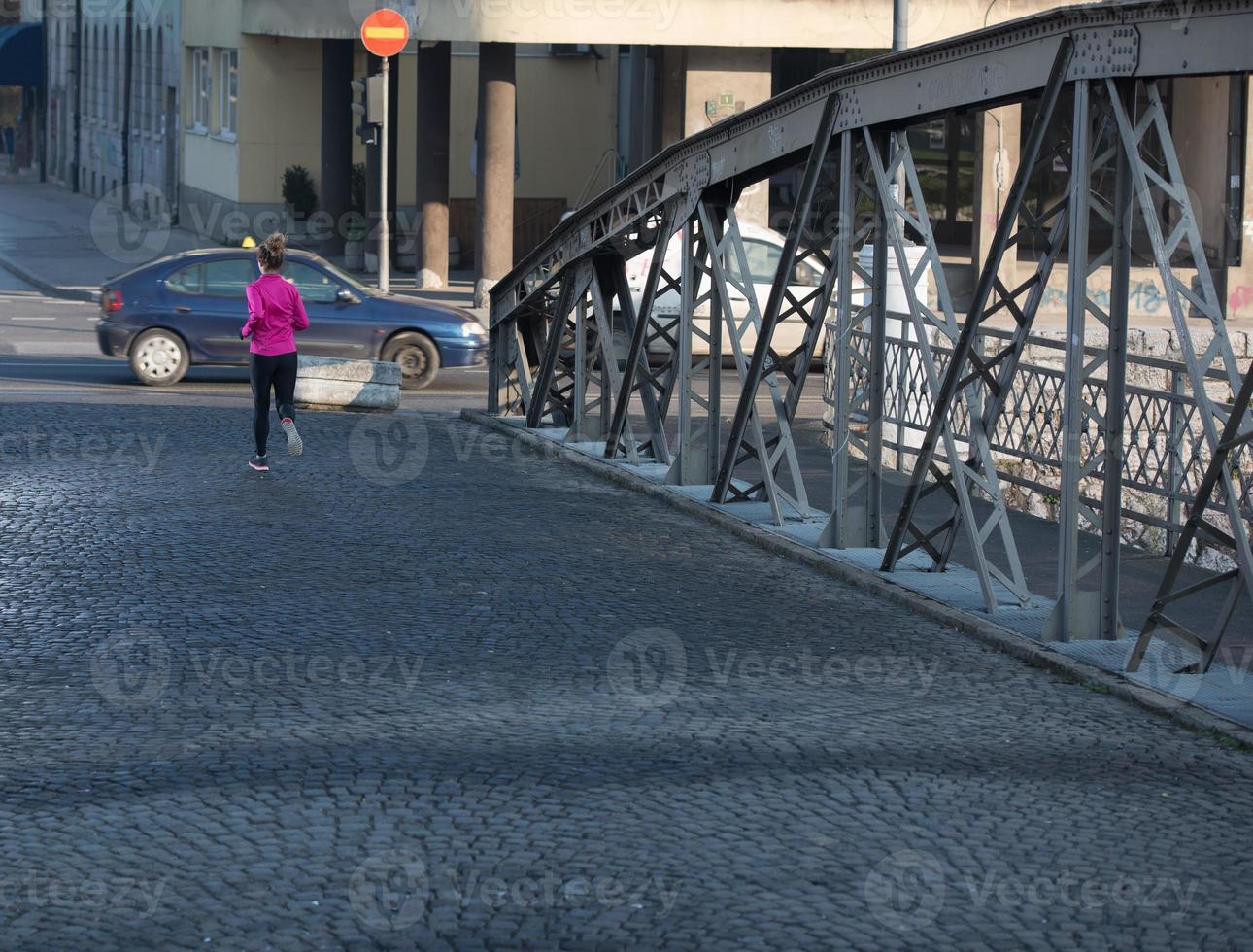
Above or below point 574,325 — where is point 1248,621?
below

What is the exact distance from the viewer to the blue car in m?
Result: 20.3

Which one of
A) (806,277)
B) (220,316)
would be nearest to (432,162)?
(806,277)

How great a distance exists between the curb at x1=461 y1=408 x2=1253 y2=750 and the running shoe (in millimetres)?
2248

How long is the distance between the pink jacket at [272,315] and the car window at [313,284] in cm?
665

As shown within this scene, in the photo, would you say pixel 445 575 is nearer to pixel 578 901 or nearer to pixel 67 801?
pixel 67 801

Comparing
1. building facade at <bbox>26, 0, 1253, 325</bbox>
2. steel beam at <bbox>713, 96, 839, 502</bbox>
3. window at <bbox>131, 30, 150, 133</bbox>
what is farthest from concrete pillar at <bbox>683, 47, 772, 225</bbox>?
window at <bbox>131, 30, 150, 133</bbox>

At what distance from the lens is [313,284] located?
20906mm

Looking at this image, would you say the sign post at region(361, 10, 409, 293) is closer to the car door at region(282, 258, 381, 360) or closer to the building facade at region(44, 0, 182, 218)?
the car door at region(282, 258, 381, 360)

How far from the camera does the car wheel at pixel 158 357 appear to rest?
20.3 m

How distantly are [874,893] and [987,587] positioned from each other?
4.35 meters

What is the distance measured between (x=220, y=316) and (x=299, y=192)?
56.8 ft

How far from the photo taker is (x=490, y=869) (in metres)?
5.68

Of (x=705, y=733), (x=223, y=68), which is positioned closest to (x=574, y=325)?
(x=705, y=733)

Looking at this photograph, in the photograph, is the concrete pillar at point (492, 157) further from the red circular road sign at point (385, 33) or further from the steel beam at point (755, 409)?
the steel beam at point (755, 409)
